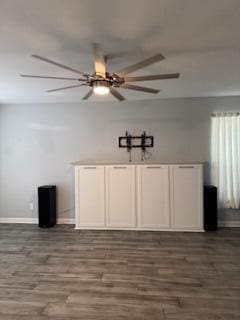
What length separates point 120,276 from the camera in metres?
3.02

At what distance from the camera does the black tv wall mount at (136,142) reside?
5168 mm

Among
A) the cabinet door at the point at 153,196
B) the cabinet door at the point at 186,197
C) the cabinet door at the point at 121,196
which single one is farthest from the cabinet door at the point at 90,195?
the cabinet door at the point at 186,197

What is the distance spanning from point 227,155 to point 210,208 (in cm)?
104

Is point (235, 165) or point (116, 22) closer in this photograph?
point (116, 22)

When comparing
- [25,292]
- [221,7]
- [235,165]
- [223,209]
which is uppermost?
[221,7]

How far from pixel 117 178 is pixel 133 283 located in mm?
2178

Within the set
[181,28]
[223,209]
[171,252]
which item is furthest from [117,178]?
[181,28]

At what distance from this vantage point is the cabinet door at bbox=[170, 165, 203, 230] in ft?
15.2

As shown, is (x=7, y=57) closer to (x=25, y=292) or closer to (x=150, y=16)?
(x=150, y=16)

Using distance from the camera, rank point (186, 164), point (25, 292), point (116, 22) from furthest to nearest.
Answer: point (186, 164)
point (25, 292)
point (116, 22)

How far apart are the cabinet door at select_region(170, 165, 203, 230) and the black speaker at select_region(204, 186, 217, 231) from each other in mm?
139

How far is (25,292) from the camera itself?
2.69 metres

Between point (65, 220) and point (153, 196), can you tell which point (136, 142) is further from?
point (65, 220)

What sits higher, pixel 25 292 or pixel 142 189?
pixel 142 189
